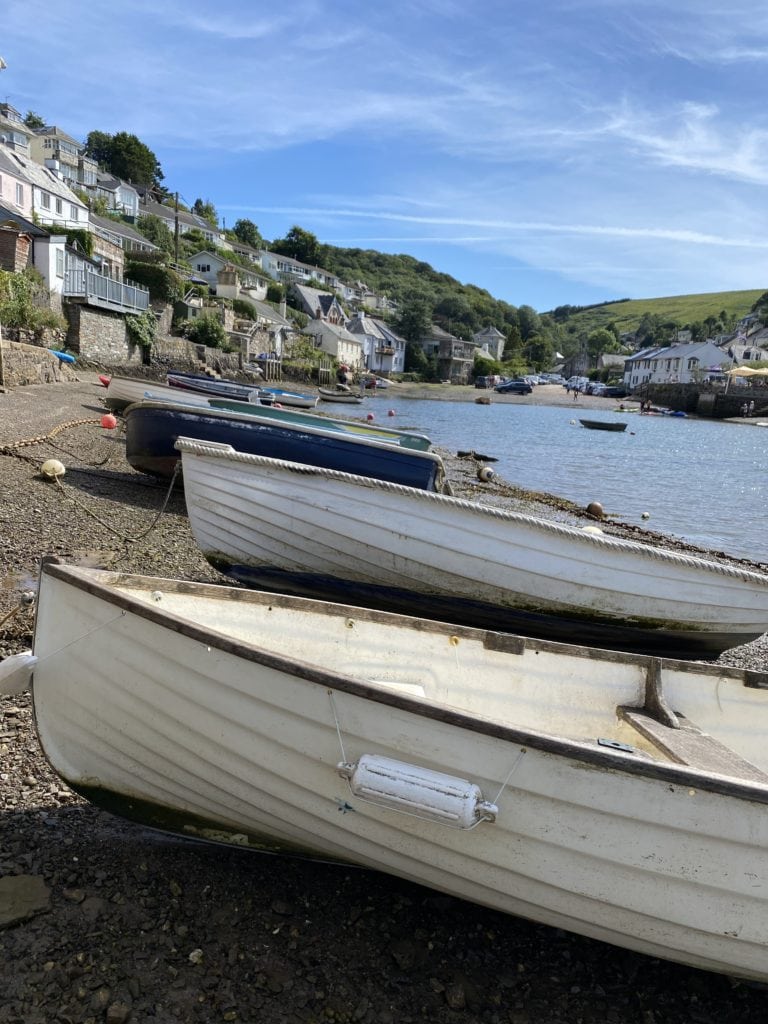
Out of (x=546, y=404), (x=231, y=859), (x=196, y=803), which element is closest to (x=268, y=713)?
(x=196, y=803)

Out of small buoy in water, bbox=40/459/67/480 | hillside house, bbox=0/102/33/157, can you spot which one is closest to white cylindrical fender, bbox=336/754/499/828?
small buoy in water, bbox=40/459/67/480

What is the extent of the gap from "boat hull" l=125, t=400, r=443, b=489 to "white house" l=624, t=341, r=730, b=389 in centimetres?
10483

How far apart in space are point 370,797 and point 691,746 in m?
1.91

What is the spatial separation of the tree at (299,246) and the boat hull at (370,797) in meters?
129

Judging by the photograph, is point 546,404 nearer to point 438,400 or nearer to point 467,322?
point 438,400

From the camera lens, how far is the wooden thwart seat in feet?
10.8

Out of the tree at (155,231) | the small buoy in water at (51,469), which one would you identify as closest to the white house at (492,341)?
the tree at (155,231)

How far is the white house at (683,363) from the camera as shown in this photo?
105312 millimetres

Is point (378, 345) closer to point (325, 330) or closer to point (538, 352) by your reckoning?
point (325, 330)

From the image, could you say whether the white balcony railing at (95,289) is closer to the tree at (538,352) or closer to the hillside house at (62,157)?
the hillside house at (62,157)

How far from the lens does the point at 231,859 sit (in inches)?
135

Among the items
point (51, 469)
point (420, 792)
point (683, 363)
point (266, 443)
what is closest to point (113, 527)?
point (51, 469)

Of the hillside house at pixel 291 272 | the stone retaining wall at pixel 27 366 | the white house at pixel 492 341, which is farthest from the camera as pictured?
the white house at pixel 492 341

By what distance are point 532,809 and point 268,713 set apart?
119cm
